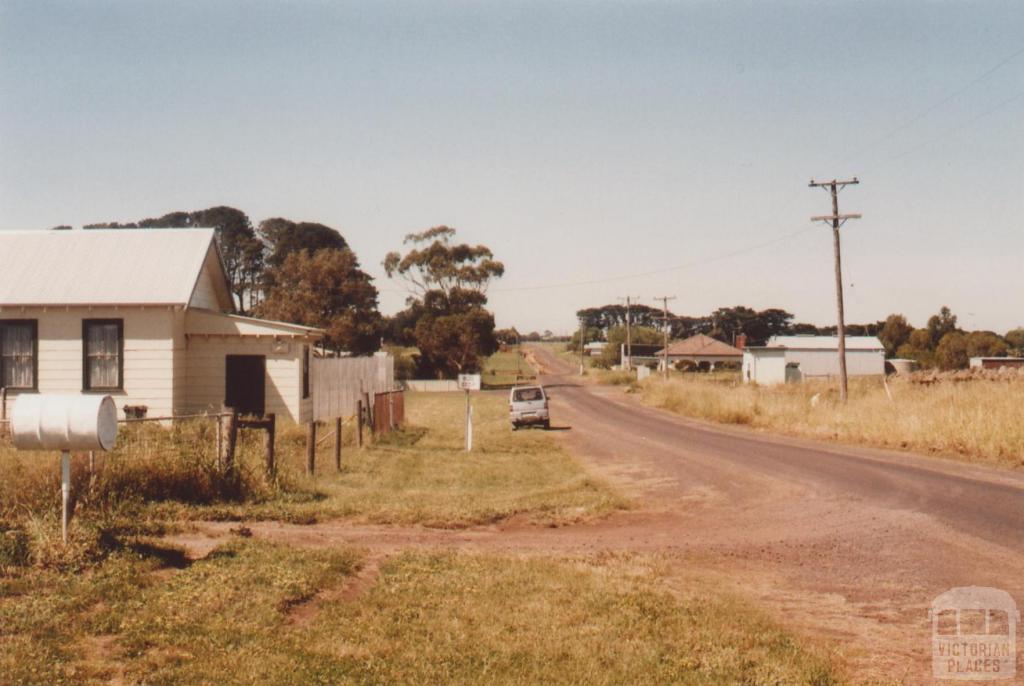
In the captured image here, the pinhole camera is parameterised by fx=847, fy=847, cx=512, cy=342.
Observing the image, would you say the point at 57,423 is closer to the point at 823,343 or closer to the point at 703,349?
the point at 823,343

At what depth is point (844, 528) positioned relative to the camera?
11.7m

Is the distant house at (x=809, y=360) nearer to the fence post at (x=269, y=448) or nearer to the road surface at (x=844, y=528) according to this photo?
the road surface at (x=844, y=528)

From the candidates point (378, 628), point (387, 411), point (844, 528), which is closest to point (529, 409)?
point (387, 411)

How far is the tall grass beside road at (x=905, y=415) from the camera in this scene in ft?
65.8

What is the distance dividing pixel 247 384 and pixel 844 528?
16.5 m

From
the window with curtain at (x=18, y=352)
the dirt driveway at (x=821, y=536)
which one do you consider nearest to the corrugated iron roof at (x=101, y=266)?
the window with curtain at (x=18, y=352)

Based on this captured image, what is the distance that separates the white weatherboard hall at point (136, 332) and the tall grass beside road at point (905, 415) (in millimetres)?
16313

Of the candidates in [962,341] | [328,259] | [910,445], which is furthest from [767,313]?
[910,445]

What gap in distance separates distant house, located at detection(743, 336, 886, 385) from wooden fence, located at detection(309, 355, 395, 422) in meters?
42.0

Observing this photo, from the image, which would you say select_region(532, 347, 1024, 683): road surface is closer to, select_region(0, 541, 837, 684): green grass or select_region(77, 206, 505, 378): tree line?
select_region(0, 541, 837, 684): green grass

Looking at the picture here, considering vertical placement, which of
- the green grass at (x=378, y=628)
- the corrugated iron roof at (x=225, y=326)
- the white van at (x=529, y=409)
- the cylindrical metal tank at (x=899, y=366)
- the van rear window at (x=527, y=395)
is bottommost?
the green grass at (x=378, y=628)

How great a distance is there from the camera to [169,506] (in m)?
11.3

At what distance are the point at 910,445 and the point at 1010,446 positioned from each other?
3311 mm

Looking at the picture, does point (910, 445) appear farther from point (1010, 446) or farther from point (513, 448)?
point (513, 448)
